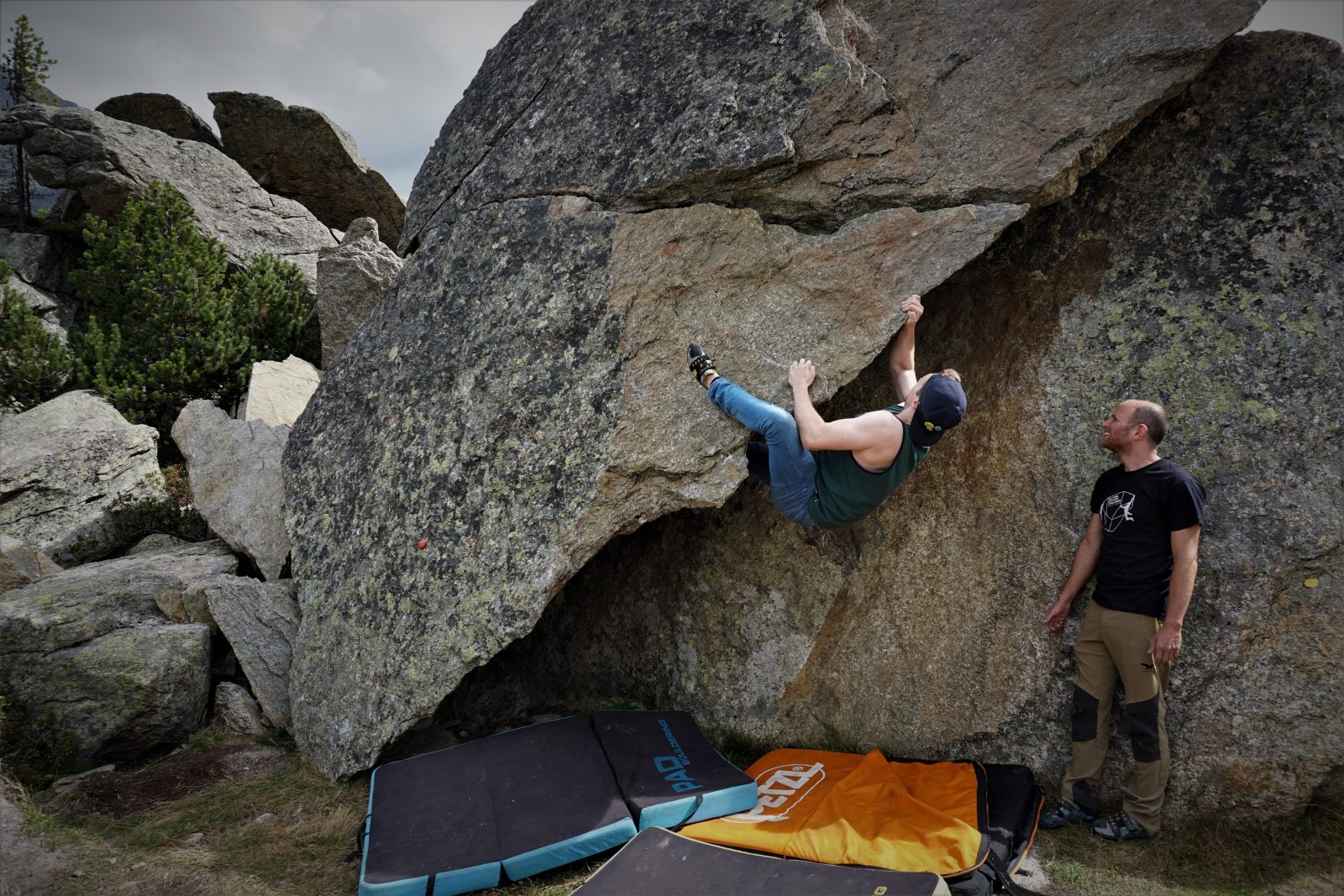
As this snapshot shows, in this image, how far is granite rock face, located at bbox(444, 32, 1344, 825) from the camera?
4.37 meters

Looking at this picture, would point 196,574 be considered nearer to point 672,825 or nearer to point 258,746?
point 258,746

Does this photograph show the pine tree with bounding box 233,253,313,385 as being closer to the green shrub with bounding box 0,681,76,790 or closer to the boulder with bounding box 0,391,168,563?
the boulder with bounding box 0,391,168,563

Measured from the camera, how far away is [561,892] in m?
4.00

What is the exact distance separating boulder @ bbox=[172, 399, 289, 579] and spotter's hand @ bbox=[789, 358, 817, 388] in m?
4.43

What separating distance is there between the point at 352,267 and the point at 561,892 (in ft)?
28.5

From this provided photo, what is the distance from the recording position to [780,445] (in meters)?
4.68

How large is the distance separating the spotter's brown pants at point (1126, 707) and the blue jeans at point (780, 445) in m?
1.79

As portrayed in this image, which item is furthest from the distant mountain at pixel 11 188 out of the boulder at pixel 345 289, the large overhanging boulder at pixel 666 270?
the large overhanging boulder at pixel 666 270

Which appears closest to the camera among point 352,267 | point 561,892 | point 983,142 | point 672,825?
point 561,892

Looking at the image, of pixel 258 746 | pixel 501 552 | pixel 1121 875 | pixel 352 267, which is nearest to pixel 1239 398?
pixel 1121 875

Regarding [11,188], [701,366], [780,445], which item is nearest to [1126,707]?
[780,445]

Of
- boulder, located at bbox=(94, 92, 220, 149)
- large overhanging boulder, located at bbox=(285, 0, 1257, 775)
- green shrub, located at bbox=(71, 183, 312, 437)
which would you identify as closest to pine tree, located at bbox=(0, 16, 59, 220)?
boulder, located at bbox=(94, 92, 220, 149)

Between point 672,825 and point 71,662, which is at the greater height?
point 71,662

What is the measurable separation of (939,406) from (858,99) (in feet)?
7.25
